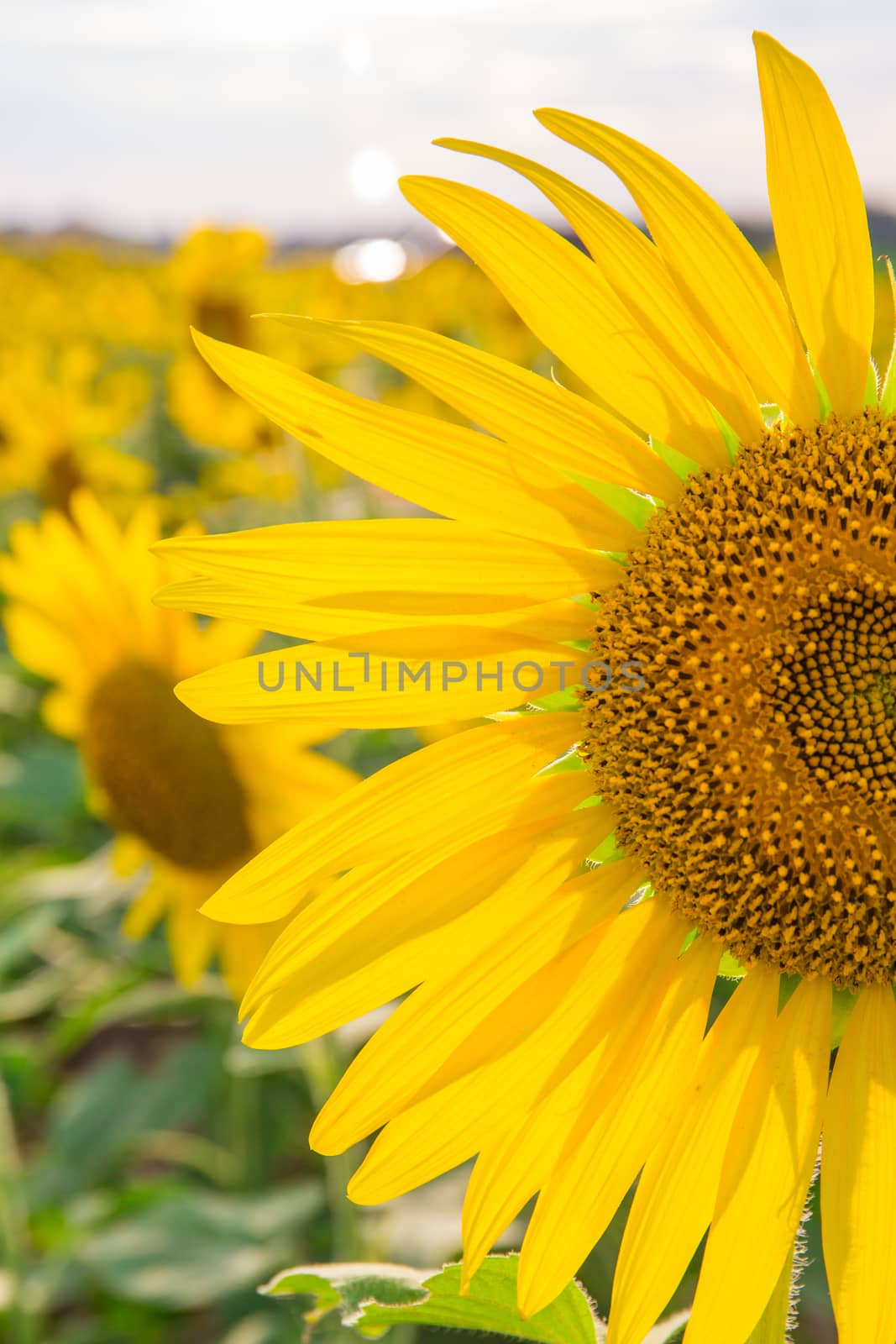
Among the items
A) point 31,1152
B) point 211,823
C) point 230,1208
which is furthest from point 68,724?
point 31,1152

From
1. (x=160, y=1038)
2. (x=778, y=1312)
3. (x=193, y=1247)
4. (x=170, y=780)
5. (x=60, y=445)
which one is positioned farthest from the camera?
(x=60, y=445)

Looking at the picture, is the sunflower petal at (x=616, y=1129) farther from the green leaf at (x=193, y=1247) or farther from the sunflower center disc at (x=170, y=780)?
the green leaf at (x=193, y=1247)

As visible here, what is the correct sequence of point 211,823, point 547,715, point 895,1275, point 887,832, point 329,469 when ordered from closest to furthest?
point 895,1275 < point 887,832 < point 547,715 < point 211,823 < point 329,469

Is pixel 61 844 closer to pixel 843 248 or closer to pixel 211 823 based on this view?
pixel 211 823

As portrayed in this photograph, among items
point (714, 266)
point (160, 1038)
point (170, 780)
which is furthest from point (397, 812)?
point (160, 1038)

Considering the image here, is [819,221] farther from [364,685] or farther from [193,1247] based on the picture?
[193,1247]

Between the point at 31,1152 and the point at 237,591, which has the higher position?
the point at 237,591

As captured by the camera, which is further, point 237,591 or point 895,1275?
point 237,591

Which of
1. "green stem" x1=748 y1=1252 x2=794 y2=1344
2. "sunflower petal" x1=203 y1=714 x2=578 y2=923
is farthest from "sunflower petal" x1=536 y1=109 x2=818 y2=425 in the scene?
"green stem" x1=748 y1=1252 x2=794 y2=1344
